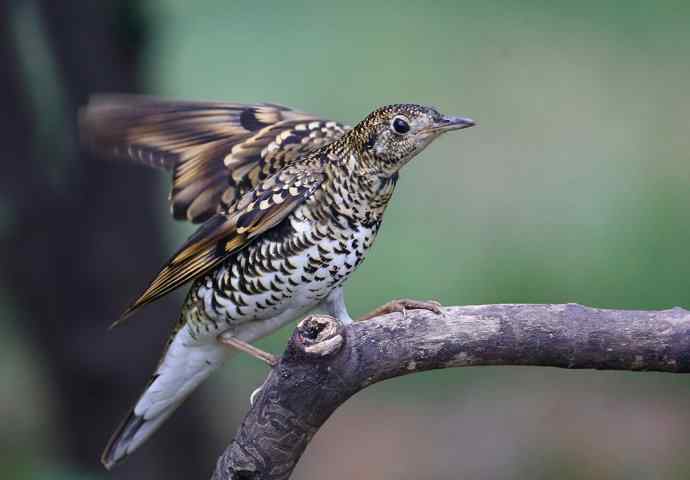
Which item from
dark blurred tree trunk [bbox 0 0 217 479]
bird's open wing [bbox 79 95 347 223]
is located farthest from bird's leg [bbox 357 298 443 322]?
dark blurred tree trunk [bbox 0 0 217 479]

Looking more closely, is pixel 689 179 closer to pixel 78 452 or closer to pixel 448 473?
pixel 448 473

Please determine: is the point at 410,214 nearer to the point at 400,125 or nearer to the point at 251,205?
the point at 251,205

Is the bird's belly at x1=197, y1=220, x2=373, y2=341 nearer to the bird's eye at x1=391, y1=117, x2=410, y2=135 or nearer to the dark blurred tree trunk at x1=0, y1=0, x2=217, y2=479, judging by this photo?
the bird's eye at x1=391, y1=117, x2=410, y2=135

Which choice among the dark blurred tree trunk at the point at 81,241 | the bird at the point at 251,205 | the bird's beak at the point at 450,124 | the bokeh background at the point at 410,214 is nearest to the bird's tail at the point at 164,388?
the bird at the point at 251,205

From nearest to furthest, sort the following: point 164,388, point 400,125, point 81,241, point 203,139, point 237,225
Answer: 1. point 400,125
2. point 237,225
3. point 164,388
4. point 203,139
5. point 81,241

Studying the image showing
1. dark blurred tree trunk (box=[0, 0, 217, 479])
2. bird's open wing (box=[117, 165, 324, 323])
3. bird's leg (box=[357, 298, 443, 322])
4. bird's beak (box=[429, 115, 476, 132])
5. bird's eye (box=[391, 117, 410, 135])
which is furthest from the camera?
dark blurred tree trunk (box=[0, 0, 217, 479])

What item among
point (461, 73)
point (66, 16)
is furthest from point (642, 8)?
point (66, 16)

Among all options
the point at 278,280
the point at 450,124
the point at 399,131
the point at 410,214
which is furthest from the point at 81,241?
the point at 410,214
